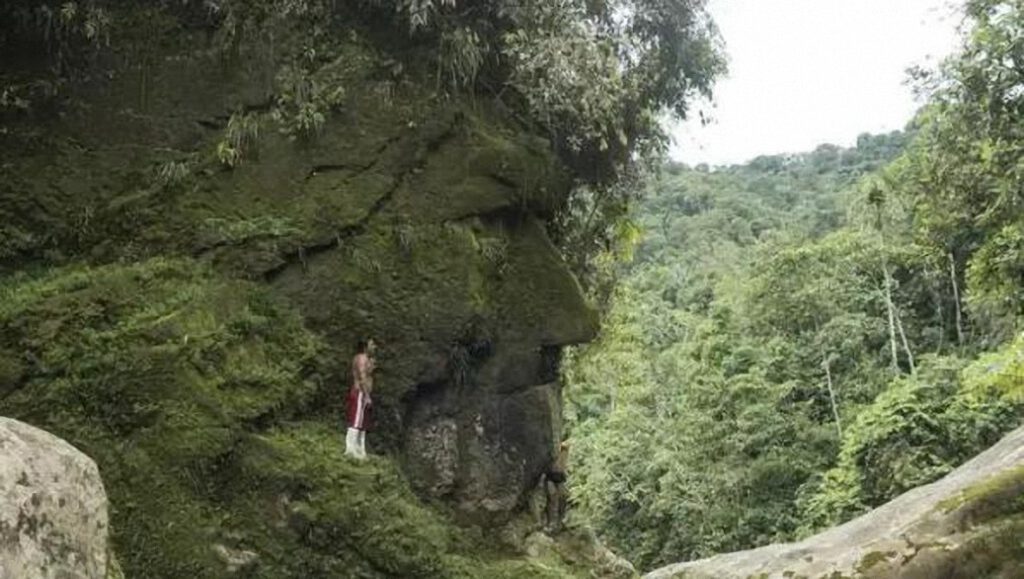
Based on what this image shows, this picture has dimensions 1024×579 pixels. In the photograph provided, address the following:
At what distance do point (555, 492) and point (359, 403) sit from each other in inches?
121

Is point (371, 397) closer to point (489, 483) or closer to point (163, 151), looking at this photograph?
point (489, 483)

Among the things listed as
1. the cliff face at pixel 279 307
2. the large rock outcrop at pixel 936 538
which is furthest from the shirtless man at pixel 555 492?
the large rock outcrop at pixel 936 538

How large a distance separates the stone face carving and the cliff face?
2214 millimetres

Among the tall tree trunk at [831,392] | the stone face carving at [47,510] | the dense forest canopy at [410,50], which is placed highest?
the dense forest canopy at [410,50]

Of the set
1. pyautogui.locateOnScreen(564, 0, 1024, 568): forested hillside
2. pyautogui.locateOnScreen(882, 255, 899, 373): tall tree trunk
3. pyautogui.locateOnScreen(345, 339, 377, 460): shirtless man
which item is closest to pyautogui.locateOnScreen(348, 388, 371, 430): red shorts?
pyautogui.locateOnScreen(345, 339, 377, 460): shirtless man

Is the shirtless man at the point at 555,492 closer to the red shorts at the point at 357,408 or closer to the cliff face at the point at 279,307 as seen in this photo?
the cliff face at the point at 279,307

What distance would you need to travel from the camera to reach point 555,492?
10953 mm

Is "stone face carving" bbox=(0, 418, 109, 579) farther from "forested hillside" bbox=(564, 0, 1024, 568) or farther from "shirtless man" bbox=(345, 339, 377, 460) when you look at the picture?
"forested hillside" bbox=(564, 0, 1024, 568)

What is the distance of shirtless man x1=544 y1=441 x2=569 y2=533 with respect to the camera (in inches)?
421

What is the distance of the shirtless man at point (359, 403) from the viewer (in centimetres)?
883

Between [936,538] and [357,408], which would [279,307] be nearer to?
[357,408]

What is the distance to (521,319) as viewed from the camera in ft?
33.8

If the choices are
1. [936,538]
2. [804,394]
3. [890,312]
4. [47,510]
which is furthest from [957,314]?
[47,510]

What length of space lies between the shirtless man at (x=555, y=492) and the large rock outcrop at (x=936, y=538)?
222cm
